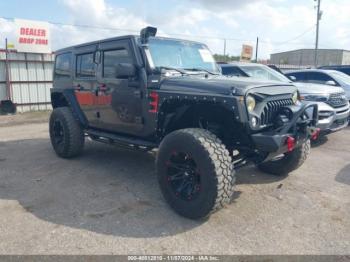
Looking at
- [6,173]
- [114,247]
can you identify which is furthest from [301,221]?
[6,173]

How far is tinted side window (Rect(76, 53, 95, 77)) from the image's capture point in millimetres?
5255

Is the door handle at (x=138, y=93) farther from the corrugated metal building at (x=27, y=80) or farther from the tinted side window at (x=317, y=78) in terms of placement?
the corrugated metal building at (x=27, y=80)

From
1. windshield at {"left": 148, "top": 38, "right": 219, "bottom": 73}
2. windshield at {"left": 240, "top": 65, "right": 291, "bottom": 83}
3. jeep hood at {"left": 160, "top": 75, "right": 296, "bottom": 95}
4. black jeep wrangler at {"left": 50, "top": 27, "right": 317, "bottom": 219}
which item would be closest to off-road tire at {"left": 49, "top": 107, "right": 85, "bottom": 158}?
black jeep wrangler at {"left": 50, "top": 27, "right": 317, "bottom": 219}

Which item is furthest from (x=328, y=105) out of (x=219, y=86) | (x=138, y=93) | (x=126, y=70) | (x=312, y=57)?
(x=312, y=57)

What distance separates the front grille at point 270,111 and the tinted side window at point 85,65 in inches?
114

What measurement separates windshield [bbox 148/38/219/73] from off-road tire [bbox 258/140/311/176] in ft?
5.37

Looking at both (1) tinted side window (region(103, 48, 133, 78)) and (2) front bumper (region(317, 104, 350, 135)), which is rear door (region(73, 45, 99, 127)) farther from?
(2) front bumper (region(317, 104, 350, 135))

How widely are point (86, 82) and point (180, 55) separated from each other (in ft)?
5.68

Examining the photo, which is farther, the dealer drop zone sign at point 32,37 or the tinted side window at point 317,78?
the dealer drop zone sign at point 32,37

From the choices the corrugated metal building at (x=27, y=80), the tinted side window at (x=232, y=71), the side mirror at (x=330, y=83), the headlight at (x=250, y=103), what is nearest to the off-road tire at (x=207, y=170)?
the headlight at (x=250, y=103)

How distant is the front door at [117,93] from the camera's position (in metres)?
4.39

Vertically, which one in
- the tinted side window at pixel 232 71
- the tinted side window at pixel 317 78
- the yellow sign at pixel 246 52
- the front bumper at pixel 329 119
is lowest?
the front bumper at pixel 329 119

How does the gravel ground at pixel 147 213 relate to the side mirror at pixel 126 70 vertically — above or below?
below

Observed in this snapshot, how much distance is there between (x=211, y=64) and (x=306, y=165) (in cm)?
242
